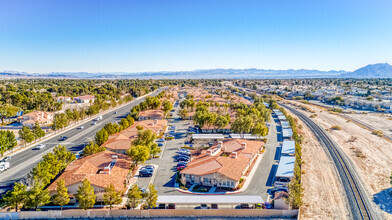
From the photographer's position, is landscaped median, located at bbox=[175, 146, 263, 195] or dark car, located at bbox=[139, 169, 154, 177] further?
dark car, located at bbox=[139, 169, 154, 177]

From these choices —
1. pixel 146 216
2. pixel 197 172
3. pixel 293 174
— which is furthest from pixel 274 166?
pixel 146 216

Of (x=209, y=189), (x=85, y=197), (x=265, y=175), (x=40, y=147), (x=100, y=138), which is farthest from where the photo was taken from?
(x=40, y=147)

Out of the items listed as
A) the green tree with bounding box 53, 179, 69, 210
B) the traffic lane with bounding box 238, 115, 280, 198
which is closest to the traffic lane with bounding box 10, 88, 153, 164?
the green tree with bounding box 53, 179, 69, 210

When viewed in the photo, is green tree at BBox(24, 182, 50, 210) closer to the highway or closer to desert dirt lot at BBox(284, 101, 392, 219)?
the highway

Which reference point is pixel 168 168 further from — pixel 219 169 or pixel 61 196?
pixel 61 196

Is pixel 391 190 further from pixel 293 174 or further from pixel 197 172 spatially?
pixel 197 172

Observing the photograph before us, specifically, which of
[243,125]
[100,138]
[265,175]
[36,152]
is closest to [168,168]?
[265,175]
